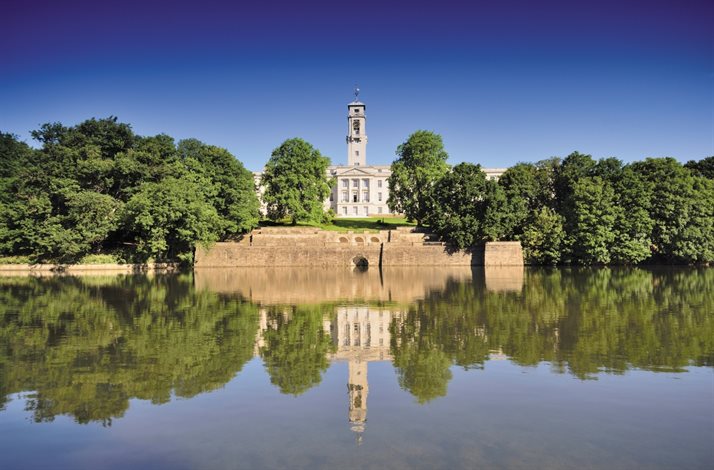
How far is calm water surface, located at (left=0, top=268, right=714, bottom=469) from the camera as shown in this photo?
735 cm

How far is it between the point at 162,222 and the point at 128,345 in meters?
29.5

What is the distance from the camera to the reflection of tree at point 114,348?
9.93 metres

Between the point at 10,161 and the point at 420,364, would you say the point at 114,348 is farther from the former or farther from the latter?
the point at 10,161

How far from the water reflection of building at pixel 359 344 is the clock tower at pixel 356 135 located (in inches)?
2829

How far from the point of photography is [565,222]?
47906mm

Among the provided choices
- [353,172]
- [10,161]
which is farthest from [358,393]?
[353,172]

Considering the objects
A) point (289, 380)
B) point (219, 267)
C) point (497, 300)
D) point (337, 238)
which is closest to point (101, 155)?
point (219, 267)

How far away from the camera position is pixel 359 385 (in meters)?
10.7

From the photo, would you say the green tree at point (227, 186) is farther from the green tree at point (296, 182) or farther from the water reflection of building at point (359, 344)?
the water reflection of building at point (359, 344)

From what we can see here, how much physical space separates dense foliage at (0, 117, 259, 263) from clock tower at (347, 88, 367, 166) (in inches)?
1683

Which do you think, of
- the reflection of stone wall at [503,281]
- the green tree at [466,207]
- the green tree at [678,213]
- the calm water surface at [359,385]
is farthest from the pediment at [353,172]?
the calm water surface at [359,385]

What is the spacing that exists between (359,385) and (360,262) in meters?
39.9

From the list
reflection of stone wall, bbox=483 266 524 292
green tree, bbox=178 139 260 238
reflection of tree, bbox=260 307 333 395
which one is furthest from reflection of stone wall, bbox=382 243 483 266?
reflection of tree, bbox=260 307 333 395

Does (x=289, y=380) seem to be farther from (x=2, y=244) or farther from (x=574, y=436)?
(x=2, y=244)
